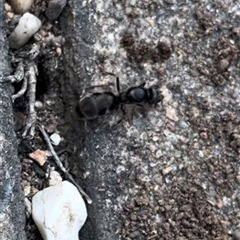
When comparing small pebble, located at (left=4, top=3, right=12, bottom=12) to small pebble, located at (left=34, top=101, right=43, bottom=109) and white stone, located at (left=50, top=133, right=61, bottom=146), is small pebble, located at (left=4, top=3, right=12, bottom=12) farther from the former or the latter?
white stone, located at (left=50, top=133, right=61, bottom=146)

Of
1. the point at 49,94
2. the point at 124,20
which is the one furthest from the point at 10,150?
the point at 124,20

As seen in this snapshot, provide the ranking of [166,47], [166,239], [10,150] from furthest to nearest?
[166,47], [166,239], [10,150]

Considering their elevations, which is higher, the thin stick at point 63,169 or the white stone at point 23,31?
the white stone at point 23,31

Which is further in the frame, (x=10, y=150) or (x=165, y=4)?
(x=165, y=4)

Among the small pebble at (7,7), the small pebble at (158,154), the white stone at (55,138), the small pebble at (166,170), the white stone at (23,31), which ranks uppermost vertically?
the small pebble at (7,7)

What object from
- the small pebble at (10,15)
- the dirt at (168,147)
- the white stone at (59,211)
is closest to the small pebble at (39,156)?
the dirt at (168,147)

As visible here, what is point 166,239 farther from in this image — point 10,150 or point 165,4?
point 165,4

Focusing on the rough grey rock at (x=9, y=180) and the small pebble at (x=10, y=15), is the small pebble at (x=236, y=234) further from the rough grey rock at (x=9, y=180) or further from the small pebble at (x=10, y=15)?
the small pebble at (x=10, y=15)
